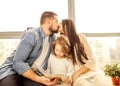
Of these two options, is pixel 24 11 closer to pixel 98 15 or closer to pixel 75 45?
pixel 98 15

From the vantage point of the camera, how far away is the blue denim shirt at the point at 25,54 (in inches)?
88.0

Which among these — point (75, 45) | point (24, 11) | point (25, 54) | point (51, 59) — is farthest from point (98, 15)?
point (25, 54)

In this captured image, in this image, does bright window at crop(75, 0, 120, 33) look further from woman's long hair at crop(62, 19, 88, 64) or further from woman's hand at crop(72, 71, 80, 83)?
woman's hand at crop(72, 71, 80, 83)

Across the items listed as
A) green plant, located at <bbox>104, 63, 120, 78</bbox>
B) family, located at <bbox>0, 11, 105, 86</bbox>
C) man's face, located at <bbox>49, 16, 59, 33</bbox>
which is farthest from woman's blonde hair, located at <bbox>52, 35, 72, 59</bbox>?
green plant, located at <bbox>104, 63, 120, 78</bbox>

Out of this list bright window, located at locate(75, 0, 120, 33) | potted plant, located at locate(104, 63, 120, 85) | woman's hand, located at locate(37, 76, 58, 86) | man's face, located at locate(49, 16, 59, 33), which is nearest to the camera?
woman's hand, located at locate(37, 76, 58, 86)

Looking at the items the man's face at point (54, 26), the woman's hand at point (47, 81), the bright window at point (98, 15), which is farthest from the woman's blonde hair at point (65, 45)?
the bright window at point (98, 15)

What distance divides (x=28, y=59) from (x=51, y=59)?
0.83 ft

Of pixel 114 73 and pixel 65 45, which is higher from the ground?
pixel 65 45

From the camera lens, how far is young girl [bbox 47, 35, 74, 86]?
2.26 metres

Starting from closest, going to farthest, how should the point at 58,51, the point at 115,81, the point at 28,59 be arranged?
1. the point at 58,51
2. the point at 28,59
3. the point at 115,81

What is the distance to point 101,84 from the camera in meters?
2.35

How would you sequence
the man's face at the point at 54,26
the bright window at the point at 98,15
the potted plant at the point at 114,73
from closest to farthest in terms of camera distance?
the man's face at the point at 54,26 → the potted plant at the point at 114,73 → the bright window at the point at 98,15

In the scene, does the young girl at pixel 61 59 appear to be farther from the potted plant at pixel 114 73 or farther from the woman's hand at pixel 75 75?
the potted plant at pixel 114 73

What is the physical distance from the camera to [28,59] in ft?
7.80
